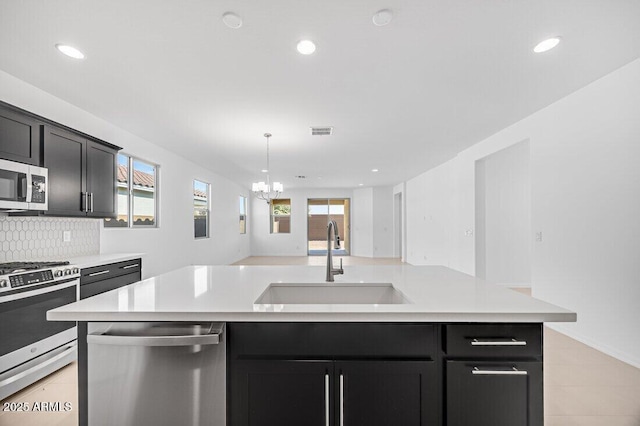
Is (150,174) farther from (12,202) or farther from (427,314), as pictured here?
(427,314)

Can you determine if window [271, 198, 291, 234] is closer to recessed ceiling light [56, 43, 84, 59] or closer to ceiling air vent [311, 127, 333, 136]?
ceiling air vent [311, 127, 333, 136]

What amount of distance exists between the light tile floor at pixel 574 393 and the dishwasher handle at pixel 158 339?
1.42 metres

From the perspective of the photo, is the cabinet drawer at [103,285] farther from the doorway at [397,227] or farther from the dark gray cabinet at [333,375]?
the doorway at [397,227]

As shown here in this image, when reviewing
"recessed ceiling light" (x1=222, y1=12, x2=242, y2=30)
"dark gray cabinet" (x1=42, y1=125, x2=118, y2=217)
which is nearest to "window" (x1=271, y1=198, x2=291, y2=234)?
"dark gray cabinet" (x1=42, y1=125, x2=118, y2=217)

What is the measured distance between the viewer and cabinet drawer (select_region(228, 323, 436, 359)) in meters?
1.28

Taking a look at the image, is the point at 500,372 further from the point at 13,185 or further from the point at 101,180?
the point at 101,180

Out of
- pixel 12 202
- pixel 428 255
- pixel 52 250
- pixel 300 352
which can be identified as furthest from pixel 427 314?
pixel 428 255

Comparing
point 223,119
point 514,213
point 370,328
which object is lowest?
point 370,328

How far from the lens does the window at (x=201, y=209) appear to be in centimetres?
725

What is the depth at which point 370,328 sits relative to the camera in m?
1.28

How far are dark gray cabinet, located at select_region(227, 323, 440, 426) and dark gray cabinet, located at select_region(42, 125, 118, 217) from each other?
2.80 m

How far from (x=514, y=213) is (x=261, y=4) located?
5725 millimetres

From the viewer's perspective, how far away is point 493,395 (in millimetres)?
1238

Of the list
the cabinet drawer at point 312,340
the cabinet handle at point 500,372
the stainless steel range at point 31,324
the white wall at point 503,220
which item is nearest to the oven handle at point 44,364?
the stainless steel range at point 31,324
